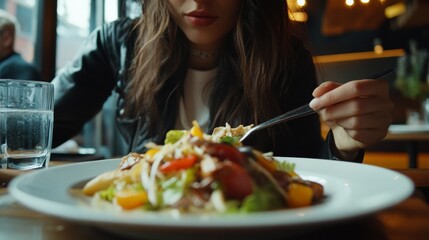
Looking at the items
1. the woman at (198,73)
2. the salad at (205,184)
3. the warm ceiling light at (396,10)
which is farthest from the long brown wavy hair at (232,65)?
the warm ceiling light at (396,10)

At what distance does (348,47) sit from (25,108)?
5.62 m

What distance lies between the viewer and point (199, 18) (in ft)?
4.24

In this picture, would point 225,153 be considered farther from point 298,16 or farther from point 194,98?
point 298,16

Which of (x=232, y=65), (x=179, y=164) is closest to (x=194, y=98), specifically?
(x=232, y=65)

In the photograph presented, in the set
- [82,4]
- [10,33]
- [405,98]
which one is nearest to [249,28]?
[10,33]

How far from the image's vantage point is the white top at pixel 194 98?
1557 millimetres

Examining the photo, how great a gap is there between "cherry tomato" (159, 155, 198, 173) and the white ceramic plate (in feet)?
0.33

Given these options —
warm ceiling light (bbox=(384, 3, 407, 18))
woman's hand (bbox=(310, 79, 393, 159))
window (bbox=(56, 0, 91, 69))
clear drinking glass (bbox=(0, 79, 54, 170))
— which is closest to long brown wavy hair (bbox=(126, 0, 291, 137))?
woman's hand (bbox=(310, 79, 393, 159))

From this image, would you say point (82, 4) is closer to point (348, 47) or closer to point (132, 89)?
point (132, 89)

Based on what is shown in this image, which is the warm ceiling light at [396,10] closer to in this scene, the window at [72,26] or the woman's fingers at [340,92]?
the window at [72,26]

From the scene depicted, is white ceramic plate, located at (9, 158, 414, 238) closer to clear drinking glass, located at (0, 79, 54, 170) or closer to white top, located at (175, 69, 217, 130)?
clear drinking glass, located at (0, 79, 54, 170)

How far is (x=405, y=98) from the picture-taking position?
5570 mm

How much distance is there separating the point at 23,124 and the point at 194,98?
0.76 meters

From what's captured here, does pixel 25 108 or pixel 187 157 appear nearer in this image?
pixel 187 157
